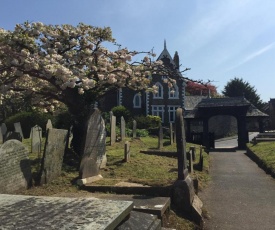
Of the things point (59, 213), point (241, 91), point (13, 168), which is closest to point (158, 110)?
point (241, 91)

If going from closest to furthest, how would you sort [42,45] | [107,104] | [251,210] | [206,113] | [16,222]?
1. [16,222]
2. [251,210]
3. [42,45]
4. [206,113]
5. [107,104]

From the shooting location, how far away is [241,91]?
6969cm

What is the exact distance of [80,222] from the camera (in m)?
3.50

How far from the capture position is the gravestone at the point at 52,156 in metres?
8.58

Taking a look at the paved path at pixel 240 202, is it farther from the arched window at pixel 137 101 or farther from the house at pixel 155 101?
the arched window at pixel 137 101

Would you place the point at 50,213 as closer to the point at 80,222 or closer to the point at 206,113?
the point at 80,222

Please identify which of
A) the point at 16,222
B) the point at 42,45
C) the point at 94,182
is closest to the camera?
the point at 16,222

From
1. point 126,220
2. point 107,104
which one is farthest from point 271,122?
point 126,220

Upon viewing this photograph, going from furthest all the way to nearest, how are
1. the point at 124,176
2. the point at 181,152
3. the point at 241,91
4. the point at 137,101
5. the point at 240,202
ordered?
the point at 241,91
the point at 137,101
the point at 124,176
the point at 240,202
the point at 181,152

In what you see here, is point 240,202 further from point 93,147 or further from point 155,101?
point 155,101

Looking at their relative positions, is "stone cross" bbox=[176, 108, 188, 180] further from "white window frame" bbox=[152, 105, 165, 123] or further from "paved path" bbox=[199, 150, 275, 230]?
"white window frame" bbox=[152, 105, 165, 123]

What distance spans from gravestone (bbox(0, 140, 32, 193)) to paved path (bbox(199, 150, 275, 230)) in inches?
164

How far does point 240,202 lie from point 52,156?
493cm

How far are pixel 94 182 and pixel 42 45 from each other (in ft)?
18.6
